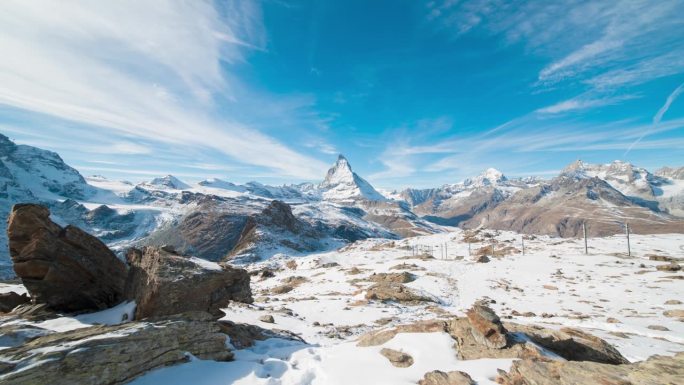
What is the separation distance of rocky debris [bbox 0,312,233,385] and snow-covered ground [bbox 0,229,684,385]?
25.7 inches

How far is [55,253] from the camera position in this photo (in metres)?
17.3

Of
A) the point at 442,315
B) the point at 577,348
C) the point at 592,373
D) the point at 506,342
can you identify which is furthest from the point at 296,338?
Result: the point at 592,373

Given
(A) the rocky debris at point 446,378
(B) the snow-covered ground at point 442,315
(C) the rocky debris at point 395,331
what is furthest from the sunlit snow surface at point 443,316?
(C) the rocky debris at point 395,331

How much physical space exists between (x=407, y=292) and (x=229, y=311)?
61.3ft

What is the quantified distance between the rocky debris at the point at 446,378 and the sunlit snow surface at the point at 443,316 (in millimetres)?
317

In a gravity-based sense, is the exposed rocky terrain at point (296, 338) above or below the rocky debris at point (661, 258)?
below

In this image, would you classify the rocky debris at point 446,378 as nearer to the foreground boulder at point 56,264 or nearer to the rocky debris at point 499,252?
the foreground boulder at point 56,264

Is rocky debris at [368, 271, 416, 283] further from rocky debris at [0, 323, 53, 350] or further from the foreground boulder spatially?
rocky debris at [0, 323, 53, 350]

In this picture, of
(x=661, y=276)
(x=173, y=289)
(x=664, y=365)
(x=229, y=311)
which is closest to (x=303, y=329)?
(x=229, y=311)

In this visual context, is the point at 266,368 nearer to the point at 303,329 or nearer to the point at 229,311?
the point at 303,329

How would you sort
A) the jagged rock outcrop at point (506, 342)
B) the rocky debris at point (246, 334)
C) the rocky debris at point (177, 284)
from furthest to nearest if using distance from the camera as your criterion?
the rocky debris at point (177, 284) → the rocky debris at point (246, 334) → the jagged rock outcrop at point (506, 342)

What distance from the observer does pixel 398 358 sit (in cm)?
1095

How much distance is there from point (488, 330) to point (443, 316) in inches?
485

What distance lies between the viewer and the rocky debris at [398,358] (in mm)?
10625
